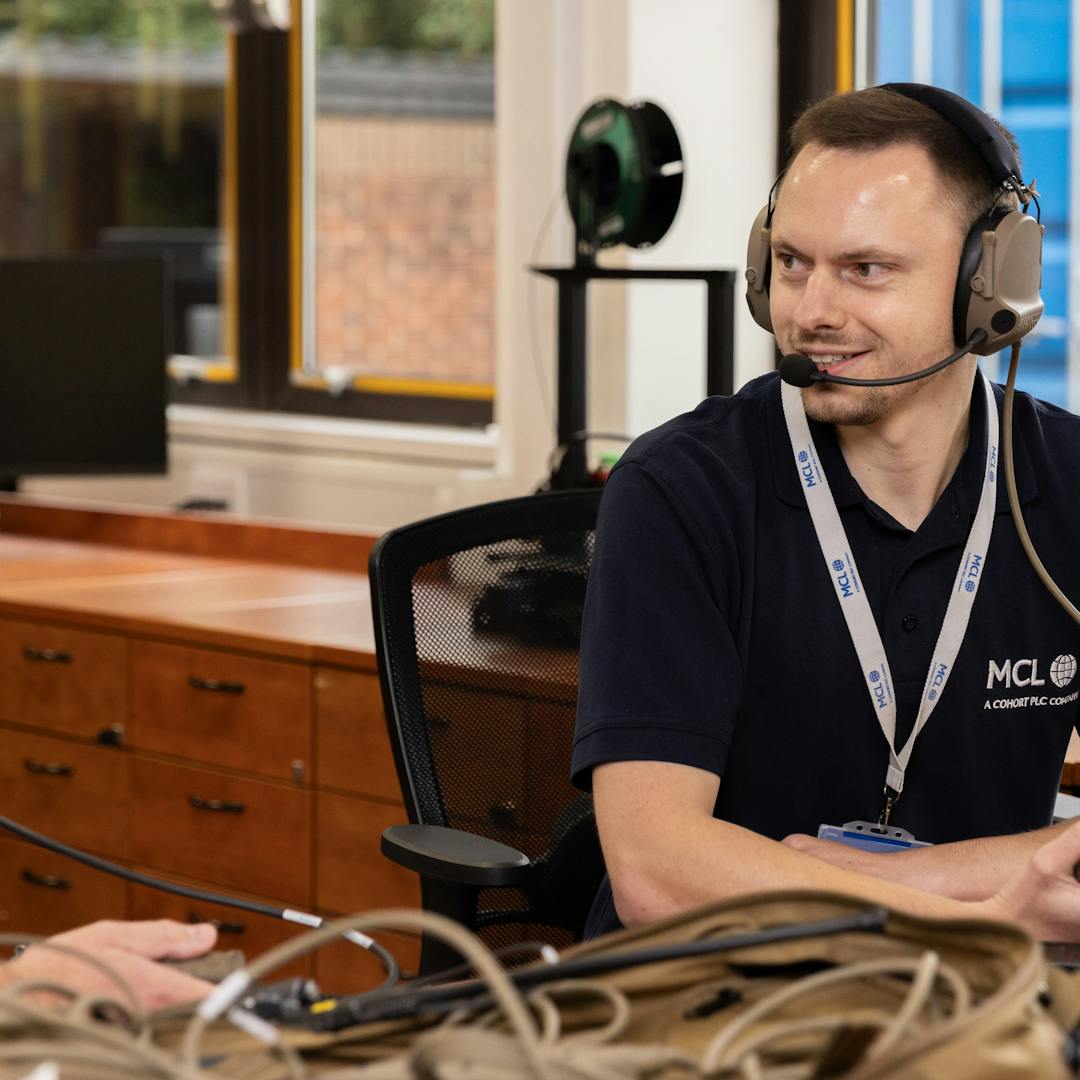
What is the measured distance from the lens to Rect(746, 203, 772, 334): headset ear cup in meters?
1.58

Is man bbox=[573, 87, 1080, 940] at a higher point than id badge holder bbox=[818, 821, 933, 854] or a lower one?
higher

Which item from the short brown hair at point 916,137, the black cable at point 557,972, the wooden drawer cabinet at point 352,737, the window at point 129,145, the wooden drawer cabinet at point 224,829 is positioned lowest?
the wooden drawer cabinet at point 224,829

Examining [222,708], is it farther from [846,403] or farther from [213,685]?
[846,403]

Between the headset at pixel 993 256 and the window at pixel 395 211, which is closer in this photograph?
the headset at pixel 993 256

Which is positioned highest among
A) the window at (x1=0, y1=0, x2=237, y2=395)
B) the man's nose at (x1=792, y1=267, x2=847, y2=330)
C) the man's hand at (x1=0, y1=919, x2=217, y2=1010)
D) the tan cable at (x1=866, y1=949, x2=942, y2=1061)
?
the window at (x1=0, y1=0, x2=237, y2=395)

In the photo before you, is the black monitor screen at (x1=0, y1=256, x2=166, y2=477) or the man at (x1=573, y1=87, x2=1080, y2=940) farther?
the black monitor screen at (x1=0, y1=256, x2=166, y2=477)

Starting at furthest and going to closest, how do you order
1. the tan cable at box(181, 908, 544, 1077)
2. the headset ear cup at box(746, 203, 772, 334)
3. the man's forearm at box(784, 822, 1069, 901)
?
1. the headset ear cup at box(746, 203, 772, 334)
2. the man's forearm at box(784, 822, 1069, 901)
3. the tan cable at box(181, 908, 544, 1077)

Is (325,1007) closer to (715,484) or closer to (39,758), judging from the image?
(715,484)

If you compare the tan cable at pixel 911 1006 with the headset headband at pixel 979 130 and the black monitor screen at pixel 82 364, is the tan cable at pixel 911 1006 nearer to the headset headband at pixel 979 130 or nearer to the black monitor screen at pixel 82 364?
the headset headband at pixel 979 130

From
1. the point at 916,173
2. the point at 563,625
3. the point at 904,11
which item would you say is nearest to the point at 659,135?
the point at 904,11

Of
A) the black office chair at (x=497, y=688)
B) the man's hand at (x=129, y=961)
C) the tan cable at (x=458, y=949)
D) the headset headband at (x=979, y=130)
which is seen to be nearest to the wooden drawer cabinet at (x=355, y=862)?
the black office chair at (x=497, y=688)

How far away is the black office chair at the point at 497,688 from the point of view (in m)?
1.76

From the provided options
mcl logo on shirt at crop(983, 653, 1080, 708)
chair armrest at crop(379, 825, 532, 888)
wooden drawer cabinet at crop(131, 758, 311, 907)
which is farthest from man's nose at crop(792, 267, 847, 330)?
wooden drawer cabinet at crop(131, 758, 311, 907)

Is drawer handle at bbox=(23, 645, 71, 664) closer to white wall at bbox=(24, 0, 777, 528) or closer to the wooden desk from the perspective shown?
the wooden desk
